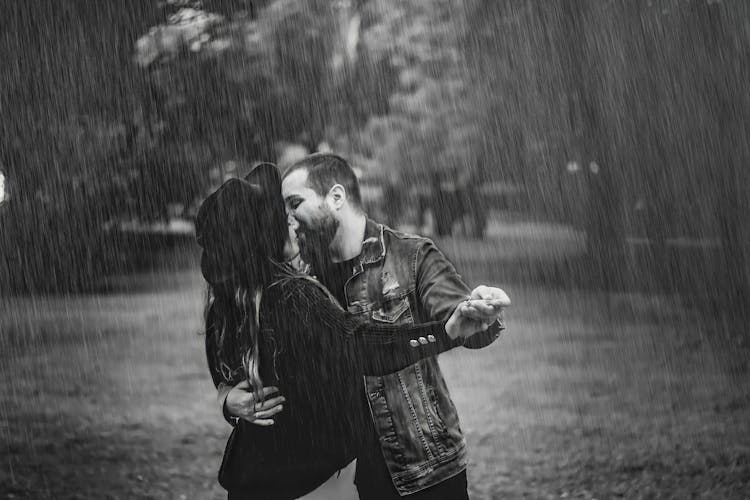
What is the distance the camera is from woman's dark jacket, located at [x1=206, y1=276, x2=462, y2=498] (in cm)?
296

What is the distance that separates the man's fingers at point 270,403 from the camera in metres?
3.04

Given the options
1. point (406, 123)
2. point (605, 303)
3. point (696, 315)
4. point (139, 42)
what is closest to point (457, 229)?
point (406, 123)

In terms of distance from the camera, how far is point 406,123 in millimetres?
4312

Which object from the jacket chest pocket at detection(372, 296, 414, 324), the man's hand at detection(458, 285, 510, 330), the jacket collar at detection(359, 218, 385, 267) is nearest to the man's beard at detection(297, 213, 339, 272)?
the jacket collar at detection(359, 218, 385, 267)

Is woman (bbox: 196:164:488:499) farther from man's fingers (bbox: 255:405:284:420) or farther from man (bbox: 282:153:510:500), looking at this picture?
man (bbox: 282:153:510:500)

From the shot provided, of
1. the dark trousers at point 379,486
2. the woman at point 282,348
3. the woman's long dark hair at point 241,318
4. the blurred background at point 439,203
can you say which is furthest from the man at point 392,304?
the blurred background at point 439,203

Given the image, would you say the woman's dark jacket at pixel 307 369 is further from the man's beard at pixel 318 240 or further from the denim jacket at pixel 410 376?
the man's beard at pixel 318 240

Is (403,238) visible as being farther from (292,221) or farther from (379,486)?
(379,486)

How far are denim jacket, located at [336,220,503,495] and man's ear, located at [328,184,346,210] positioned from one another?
0.20m

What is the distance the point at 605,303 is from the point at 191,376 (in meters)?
2.19

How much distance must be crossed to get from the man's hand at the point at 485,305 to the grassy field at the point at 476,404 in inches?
54.2

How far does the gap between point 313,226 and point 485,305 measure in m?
1.05

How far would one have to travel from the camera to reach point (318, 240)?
3430mm

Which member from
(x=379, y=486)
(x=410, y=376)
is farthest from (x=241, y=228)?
(x=379, y=486)
